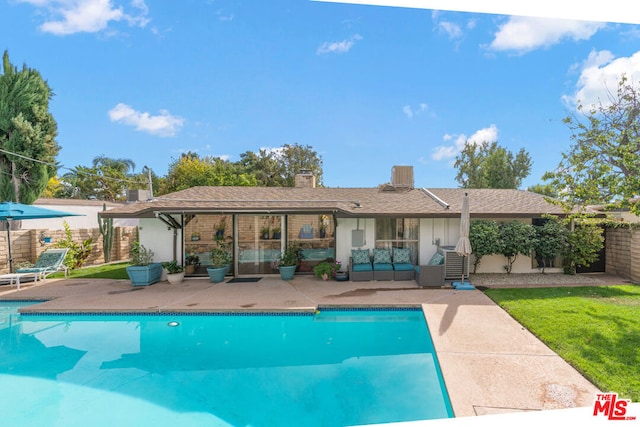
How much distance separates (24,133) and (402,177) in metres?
19.6

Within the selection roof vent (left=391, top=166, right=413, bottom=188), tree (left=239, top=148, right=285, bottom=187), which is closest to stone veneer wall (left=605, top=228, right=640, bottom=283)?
roof vent (left=391, top=166, right=413, bottom=188)

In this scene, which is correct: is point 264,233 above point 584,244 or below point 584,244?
above

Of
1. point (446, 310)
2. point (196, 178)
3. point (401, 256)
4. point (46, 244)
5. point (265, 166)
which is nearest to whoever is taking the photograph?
point (446, 310)

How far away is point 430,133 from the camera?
20000mm

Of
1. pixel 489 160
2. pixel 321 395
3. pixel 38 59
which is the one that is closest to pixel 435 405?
pixel 321 395

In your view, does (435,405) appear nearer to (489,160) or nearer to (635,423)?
(635,423)

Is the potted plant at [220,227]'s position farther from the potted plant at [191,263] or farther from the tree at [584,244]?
the tree at [584,244]

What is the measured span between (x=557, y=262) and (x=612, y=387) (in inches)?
367

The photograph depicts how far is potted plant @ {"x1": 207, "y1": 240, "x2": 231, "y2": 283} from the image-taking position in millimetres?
10441

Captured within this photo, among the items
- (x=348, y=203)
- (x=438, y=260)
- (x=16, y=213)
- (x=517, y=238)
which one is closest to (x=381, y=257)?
(x=438, y=260)

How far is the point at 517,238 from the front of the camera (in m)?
10.2

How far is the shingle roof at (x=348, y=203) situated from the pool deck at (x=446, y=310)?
2.61m

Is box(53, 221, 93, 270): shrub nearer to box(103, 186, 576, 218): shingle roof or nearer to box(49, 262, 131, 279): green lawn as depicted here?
box(49, 262, 131, 279): green lawn

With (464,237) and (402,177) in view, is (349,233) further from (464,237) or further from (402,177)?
(402,177)
